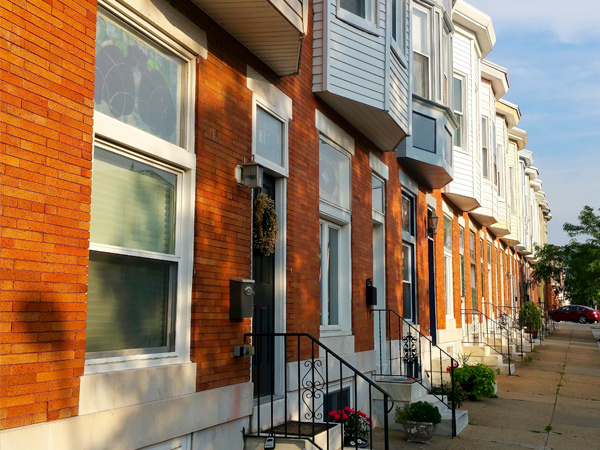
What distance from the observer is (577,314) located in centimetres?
4966

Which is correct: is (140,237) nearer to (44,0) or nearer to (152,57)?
(152,57)

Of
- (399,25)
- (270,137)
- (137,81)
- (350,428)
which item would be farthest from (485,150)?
(137,81)

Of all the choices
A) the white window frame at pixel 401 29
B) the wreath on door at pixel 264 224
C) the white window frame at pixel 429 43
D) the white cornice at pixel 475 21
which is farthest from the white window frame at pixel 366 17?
the white cornice at pixel 475 21

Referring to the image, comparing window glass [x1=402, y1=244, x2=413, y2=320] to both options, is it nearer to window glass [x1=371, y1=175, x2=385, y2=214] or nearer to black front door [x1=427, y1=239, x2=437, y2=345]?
black front door [x1=427, y1=239, x2=437, y2=345]

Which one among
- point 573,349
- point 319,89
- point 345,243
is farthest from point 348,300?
point 573,349

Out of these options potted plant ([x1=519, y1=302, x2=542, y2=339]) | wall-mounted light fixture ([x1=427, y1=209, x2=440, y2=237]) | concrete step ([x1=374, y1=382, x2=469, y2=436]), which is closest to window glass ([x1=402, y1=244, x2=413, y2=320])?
wall-mounted light fixture ([x1=427, y1=209, x2=440, y2=237])

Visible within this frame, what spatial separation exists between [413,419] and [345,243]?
2668 millimetres

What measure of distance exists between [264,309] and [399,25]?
569 cm

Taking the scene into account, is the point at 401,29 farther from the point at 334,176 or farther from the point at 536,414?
the point at 536,414

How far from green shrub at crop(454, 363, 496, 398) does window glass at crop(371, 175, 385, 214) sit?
10.7ft

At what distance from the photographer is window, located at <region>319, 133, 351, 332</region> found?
30.8 ft

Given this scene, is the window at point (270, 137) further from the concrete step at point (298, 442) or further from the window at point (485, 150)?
the window at point (485, 150)

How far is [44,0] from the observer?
439 centimetres

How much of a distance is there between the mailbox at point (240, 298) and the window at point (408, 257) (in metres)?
7.40
